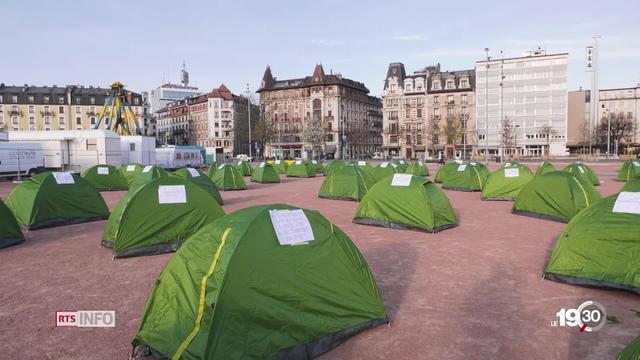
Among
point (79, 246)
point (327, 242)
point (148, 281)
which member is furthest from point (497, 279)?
point (79, 246)

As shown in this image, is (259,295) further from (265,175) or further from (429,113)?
(429,113)

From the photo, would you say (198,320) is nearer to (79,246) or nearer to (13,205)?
(79,246)

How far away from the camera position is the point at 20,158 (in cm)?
2755

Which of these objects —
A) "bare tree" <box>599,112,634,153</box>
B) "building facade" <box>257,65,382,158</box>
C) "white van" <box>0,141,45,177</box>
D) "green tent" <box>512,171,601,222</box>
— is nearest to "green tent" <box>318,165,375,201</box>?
"green tent" <box>512,171,601,222</box>

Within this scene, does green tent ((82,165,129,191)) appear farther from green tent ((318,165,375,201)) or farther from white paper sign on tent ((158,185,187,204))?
white paper sign on tent ((158,185,187,204))

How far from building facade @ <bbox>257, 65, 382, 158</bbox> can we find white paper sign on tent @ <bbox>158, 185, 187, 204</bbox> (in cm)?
7076

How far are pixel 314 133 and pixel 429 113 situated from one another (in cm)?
2264

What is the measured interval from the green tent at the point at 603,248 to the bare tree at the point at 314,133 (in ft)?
238

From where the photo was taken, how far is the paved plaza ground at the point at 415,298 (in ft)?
16.3

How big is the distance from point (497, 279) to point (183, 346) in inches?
221

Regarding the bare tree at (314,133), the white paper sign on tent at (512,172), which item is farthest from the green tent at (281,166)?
the bare tree at (314,133)

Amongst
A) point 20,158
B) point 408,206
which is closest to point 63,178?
point 408,206

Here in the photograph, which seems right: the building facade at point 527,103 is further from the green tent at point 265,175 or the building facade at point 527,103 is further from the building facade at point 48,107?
the building facade at point 48,107

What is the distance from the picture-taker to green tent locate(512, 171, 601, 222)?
12.3 m
